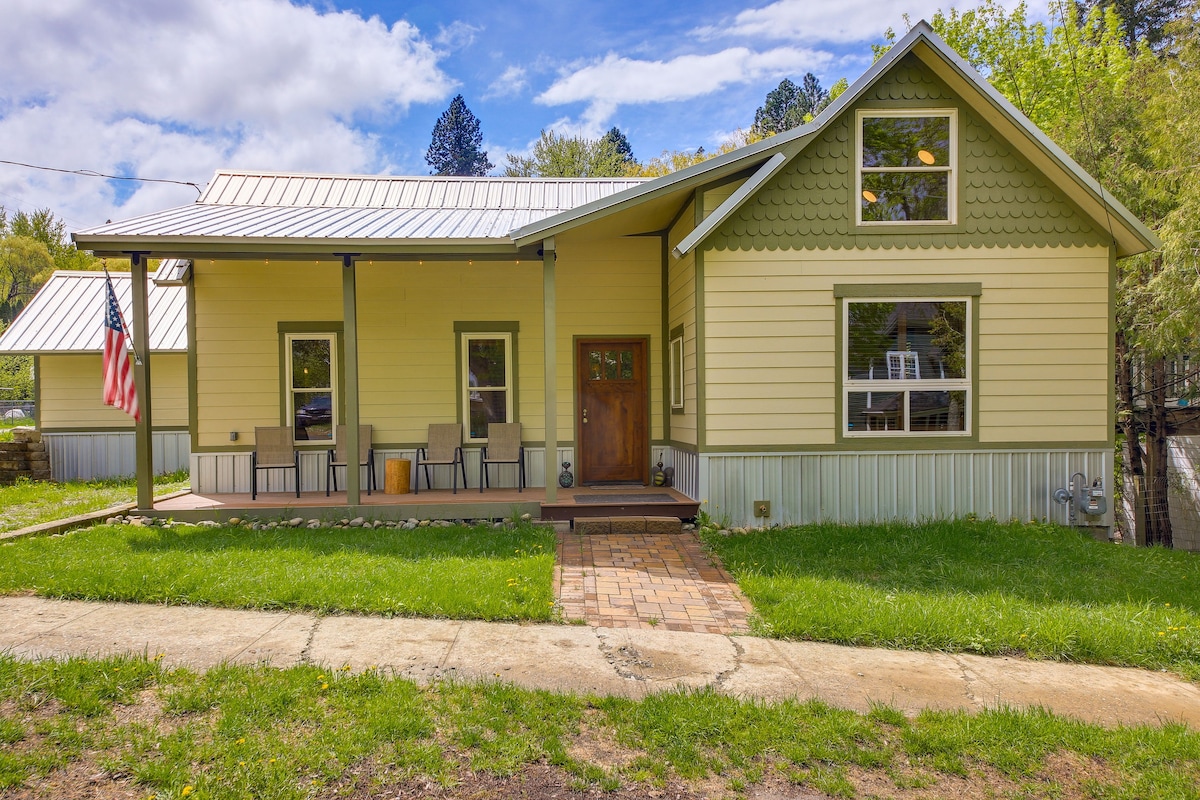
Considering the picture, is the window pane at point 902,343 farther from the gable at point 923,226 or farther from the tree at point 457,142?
the tree at point 457,142

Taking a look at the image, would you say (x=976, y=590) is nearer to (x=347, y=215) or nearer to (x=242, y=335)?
(x=347, y=215)

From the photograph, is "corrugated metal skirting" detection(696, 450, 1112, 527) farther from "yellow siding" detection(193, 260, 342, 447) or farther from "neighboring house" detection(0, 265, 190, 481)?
"neighboring house" detection(0, 265, 190, 481)

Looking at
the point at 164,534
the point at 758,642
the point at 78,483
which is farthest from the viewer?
the point at 78,483

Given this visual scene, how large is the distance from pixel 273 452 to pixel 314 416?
80 cm

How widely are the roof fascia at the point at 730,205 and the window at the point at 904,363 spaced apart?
173cm

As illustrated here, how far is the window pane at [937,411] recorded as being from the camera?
25.9ft

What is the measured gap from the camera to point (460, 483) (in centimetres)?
952

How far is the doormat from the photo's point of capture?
8.04 m

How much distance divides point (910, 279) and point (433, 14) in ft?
48.0

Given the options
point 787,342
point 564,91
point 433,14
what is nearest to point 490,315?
point 787,342

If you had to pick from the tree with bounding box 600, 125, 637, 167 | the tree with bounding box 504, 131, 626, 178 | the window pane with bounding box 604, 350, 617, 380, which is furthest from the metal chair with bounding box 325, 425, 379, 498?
the tree with bounding box 600, 125, 637, 167

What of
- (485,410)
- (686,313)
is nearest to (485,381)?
(485,410)

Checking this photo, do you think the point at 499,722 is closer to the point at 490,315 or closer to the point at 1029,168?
the point at 490,315

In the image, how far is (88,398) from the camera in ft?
42.4
